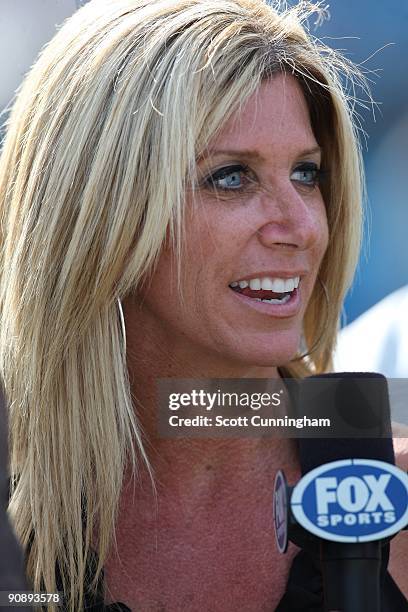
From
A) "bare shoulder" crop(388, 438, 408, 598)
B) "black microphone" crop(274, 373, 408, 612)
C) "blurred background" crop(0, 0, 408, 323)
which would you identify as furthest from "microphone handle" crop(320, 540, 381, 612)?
"blurred background" crop(0, 0, 408, 323)

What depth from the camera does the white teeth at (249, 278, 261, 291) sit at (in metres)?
1.17

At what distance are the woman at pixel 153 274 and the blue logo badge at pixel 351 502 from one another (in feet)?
1.31

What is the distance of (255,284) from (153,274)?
0.12m

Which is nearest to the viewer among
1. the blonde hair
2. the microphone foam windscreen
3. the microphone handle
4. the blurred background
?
the microphone handle

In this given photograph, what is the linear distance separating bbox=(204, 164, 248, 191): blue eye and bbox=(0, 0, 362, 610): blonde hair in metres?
0.03

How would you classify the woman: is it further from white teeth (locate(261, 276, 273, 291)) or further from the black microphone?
the black microphone

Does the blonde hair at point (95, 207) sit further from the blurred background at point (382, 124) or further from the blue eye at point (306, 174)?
the blurred background at point (382, 124)

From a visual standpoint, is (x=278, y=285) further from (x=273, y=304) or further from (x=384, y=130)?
(x=384, y=130)

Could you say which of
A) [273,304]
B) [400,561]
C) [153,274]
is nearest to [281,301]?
[273,304]

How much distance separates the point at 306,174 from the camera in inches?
49.7

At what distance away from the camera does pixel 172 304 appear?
3.96 ft

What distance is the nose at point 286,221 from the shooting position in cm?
116

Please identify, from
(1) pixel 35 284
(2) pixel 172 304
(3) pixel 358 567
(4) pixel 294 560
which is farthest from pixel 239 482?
(3) pixel 358 567

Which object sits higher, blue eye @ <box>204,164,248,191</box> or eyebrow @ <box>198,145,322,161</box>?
eyebrow @ <box>198,145,322,161</box>
